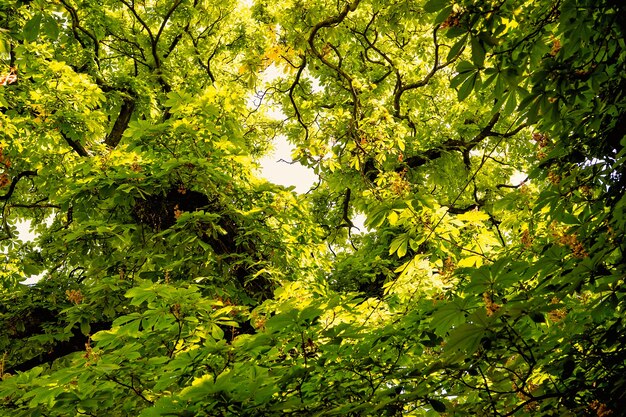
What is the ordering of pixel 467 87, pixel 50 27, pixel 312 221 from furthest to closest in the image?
pixel 312 221 → pixel 50 27 → pixel 467 87

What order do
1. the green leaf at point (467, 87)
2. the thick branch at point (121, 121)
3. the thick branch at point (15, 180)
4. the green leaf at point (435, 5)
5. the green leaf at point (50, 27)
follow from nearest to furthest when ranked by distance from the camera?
the green leaf at point (435, 5), the green leaf at point (467, 87), the green leaf at point (50, 27), the thick branch at point (15, 180), the thick branch at point (121, 121)

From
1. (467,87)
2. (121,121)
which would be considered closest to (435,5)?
(467,87)

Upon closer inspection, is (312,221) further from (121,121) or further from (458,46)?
(121,121)

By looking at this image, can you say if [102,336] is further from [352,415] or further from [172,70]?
[172,70]

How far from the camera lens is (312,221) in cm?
720

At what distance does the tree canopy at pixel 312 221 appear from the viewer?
2199 mm

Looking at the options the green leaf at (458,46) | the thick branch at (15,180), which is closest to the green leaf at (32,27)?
the green leaf at (458,46)

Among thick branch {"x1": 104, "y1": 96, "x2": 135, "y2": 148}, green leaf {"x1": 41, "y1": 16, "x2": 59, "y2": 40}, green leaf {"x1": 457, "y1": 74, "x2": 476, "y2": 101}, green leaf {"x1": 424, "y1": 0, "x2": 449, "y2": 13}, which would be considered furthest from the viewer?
thick branch {"x1": 104, "y1": 96, "x2": 135, "y2": 148}

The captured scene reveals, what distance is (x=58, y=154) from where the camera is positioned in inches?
304

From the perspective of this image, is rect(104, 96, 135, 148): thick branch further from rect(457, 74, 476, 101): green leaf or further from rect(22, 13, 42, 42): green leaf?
rect(457, 74, 476, 101): green leaf

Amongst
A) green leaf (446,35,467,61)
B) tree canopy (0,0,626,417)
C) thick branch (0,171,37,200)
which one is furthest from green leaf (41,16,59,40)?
thick branch (0,171,37,200)

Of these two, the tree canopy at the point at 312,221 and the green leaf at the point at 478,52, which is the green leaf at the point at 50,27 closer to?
the tree canopy at the point at 312,221

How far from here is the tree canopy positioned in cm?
220

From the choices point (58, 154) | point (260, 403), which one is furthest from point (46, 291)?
point (260, 403)
